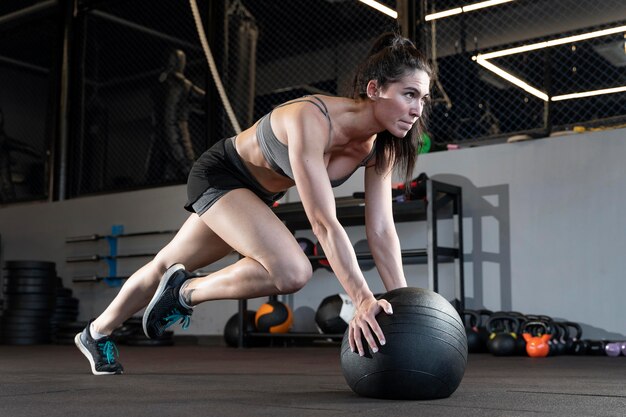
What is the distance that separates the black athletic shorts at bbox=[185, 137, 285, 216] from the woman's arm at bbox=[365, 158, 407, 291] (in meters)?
0.36

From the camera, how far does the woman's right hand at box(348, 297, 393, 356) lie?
Answer: 166 cm

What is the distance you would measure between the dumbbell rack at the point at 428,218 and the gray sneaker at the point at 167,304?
2111mm

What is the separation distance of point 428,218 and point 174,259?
227 cm

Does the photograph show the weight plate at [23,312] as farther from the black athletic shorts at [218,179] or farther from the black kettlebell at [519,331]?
the black athletic shorts at [218,179]

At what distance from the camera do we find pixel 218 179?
223 centimetres

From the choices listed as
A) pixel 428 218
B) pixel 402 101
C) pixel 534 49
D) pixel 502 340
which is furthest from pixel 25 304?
pixel 402 101

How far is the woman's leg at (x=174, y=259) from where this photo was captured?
2311mm

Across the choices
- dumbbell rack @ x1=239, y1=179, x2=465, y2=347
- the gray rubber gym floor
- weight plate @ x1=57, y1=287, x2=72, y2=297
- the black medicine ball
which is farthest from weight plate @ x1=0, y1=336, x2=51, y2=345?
the black medicine ball

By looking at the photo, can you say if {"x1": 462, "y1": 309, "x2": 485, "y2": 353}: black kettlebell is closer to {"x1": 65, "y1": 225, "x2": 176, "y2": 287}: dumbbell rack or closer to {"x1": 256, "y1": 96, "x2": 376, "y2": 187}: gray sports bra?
{"x1": 256, "y1": 96, "x2": 376, "y2": 187}: gray sports bra

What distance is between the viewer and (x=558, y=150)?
14.5 ft

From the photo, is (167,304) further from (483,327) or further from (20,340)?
(20,340)

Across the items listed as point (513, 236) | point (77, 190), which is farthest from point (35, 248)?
point (513, 236)

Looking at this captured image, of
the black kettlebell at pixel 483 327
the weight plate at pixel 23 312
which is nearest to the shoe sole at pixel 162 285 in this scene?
the black kettlebell at pixel 483 327

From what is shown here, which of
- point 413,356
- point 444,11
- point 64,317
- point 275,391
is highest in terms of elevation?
point 444,11
